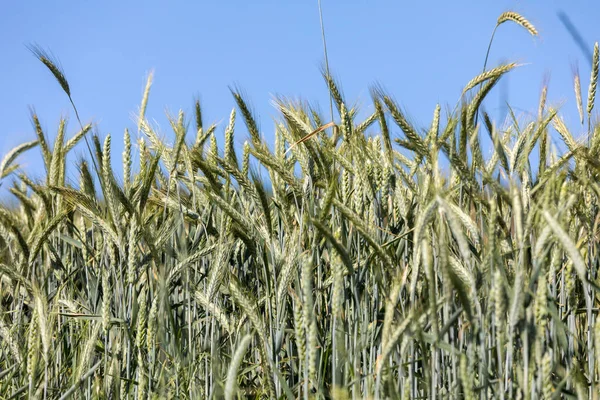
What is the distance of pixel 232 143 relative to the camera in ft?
9.41

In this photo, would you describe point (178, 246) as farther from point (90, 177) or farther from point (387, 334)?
point (387, 334)

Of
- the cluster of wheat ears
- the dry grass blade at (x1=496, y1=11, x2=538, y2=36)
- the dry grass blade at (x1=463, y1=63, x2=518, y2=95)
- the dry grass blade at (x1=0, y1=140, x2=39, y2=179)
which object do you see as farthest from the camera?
the dry grass blade at (x1=0, y1=140, x2=39, y2=179)

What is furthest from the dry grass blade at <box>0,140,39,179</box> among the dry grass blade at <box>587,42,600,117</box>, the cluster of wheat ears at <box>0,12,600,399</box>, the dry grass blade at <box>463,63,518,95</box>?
the dry grass blade at <box>587,42,600,117</box>

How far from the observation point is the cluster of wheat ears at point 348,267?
1549 mm

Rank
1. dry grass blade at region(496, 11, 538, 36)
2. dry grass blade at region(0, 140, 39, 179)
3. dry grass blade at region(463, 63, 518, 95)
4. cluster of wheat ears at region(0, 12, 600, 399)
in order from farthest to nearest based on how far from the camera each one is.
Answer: dry grass blade at region(0, 140, 39, 179)
dry grass blade at region(496, 11, 538, 36)
dry grass blade at region(463, 63, 518, 95)
cluster of wheat ears at region(0, 12, 600, 399)

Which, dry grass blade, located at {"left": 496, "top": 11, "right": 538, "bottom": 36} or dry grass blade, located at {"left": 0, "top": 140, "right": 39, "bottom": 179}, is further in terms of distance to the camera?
dry grass blade, located at {"left": 0, "top": 140, "right": 39, "bottom": 179}

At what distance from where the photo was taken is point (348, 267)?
1712 millimetres

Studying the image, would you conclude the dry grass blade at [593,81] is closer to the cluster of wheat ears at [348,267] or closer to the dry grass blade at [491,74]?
the cluster of wheat ears at [348,267]

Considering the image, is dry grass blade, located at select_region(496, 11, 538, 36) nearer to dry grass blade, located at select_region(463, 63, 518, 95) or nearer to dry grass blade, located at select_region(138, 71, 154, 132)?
dry grass blade, located at select_region(463, 63, 518, 95)

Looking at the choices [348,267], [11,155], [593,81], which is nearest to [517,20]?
[593,81]

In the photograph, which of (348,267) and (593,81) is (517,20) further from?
(348,267)

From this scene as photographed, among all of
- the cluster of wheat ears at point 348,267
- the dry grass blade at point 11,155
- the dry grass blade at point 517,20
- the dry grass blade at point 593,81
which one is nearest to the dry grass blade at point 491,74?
the cluster of wheat ears at point 348,267

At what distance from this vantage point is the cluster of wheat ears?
1549 millimetres

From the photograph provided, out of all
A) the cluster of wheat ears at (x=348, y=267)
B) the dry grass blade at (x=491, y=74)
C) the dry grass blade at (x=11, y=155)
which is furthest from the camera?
the dry grass blade at (x=11, y=155)
